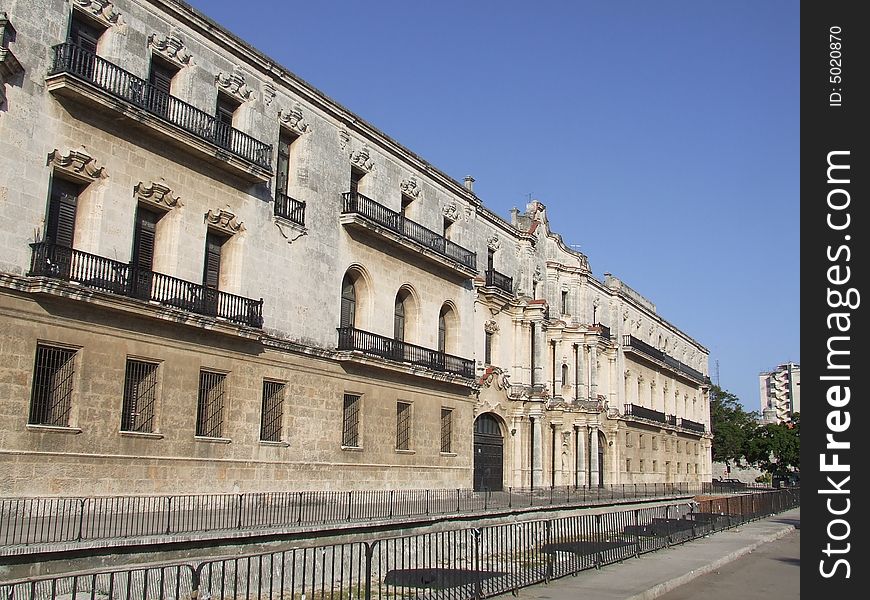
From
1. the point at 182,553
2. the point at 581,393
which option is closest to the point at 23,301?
the point at 182,553

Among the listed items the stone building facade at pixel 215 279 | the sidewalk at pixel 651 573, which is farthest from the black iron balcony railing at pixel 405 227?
the sidewalk at pixel 651 573

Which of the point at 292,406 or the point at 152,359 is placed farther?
the point at 292,406

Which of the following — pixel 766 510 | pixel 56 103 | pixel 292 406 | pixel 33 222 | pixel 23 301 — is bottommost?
pixel 766 510

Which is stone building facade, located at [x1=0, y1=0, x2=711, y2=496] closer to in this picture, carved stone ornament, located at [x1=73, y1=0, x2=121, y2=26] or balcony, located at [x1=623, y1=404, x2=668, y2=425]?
carved stone ornament, located at [x1=73, y1=0, x2=121, y2=26]

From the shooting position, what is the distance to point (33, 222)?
17.0 metres

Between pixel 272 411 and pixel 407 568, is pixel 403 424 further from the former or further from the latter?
pixel 407 568

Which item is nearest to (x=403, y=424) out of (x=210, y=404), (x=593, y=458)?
(x=210, y=404)

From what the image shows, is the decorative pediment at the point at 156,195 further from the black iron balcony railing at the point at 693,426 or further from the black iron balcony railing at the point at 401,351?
the black iron balcony railing at the point at 693,426

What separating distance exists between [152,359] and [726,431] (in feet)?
222

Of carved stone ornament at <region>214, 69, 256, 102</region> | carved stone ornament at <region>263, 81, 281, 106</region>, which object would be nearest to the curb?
carved stone ornament at <region>214, 69, 256, 102</region>

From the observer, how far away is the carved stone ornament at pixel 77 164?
17516 mm

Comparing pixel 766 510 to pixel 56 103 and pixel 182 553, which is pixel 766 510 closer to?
pixel 182 553

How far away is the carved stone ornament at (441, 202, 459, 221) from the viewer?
32.5m

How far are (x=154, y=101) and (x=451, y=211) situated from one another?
592 inches
